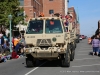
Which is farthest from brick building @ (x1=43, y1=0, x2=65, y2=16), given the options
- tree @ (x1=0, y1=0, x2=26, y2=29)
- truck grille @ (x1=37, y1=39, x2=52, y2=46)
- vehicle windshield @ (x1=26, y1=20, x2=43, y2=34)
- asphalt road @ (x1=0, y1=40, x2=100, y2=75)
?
truck grille @ (x1=37, y1=39, x2=52, y2=46)

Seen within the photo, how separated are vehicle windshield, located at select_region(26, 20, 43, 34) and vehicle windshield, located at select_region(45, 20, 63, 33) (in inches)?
12.2

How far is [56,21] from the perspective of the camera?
13.6 metres

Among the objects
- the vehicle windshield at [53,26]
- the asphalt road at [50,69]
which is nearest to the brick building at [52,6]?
the asphalt road at [50,69]

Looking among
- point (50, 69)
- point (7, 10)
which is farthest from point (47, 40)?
point (7, 10)

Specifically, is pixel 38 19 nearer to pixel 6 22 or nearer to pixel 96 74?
pixel 96 74

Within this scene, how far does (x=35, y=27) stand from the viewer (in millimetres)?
13586

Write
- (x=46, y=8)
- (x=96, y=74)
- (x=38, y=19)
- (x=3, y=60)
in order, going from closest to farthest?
(x=96, y=74)
(x=38, y=19)
(x=3, y=60)
(x=46, y=8)

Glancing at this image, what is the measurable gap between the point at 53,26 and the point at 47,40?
0.91 m

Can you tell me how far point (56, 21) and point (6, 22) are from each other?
1850 centimetres

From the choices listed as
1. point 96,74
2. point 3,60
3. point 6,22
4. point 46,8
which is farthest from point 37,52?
point 46,8

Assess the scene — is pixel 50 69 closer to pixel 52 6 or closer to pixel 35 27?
pixel 35 27

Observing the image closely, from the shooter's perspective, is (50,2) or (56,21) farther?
(50,2)

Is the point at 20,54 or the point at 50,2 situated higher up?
the point at 50,2

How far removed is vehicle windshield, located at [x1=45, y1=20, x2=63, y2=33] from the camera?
43.8ft
